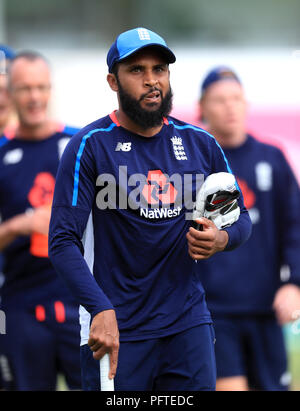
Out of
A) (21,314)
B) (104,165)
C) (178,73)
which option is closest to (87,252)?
(104,165)

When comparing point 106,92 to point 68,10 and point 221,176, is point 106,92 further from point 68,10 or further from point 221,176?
point 221,176

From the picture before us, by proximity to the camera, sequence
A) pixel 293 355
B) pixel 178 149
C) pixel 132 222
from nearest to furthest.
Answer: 1. pixel 132 222
2. pixel 178 149
3. pixel 293 355

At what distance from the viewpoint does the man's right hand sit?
129 inches

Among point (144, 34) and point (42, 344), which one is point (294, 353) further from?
Result: point (144, 34)

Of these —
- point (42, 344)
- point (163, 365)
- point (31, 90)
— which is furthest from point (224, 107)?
point (163, 365)

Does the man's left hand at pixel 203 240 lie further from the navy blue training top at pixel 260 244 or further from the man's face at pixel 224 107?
the man's face at pixel 224 107

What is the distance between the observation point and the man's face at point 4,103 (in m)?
6.13

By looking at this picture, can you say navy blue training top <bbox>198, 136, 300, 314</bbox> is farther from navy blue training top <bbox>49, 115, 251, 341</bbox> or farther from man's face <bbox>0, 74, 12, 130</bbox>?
navy blue training top <bbox>49, 115, 251, 341</bbox>

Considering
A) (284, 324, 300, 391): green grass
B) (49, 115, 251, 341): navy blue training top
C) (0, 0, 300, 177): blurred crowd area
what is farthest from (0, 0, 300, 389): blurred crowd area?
(49, 115, 251, 341): navy blue training top

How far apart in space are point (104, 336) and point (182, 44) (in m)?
10.3

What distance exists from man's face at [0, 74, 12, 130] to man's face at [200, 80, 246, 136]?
56.2 inches

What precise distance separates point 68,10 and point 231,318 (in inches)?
385

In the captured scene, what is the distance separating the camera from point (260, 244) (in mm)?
5664

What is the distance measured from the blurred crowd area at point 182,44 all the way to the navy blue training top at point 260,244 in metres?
4.20
